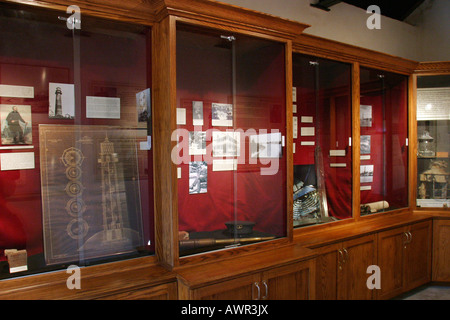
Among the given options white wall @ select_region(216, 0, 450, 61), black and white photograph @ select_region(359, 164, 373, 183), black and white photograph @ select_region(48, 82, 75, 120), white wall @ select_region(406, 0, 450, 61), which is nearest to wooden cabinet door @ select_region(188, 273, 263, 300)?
black and white photograph @ select_region(48, 82, 75, 120)

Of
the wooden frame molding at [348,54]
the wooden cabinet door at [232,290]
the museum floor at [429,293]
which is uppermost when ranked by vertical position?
the wooden frame molding at [348,54]

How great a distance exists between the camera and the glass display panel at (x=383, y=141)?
3.82m

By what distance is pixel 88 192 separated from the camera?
219cm

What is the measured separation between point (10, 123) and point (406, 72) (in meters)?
4.21

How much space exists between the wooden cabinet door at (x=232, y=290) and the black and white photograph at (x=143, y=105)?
1164mm

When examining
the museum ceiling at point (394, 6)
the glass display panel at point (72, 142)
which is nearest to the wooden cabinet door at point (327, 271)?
the glass display panel at point (72, 142)

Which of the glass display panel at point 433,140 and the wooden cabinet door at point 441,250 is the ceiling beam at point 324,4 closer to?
the glass display panel at point 433,140

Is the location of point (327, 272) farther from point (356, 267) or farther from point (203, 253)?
point (203, 253)

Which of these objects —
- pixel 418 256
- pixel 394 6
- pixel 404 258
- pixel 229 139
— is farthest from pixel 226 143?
pixel 394 6

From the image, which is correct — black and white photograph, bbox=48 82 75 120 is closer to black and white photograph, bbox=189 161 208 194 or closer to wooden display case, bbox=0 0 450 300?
wooden display case, bbox=0 0 450 300

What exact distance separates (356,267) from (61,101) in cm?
283

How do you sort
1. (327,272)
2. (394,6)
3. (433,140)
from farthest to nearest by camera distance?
(394,6)
(433,140)
(327,272)

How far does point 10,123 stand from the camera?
6.51 feet
